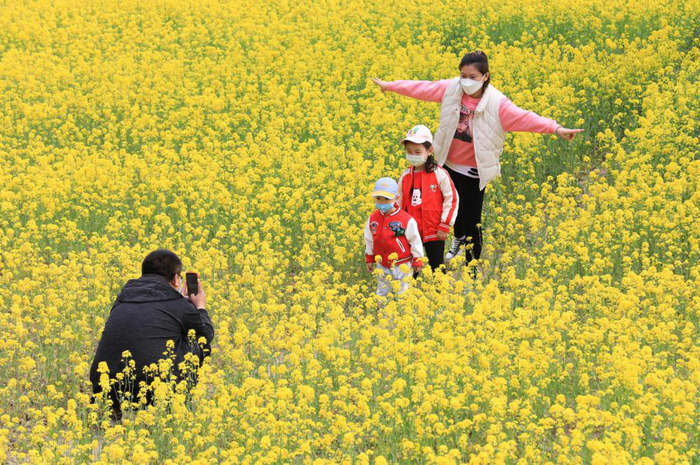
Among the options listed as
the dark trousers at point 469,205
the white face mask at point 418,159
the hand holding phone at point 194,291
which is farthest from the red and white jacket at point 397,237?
the hand holding phone at point 194,291

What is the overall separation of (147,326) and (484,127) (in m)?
3.88

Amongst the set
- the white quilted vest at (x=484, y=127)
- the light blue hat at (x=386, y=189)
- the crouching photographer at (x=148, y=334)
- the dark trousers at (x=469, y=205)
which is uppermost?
the white quilted vest at (x=484, y=127)

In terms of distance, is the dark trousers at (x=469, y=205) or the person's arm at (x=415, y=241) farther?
the dark trousers at (x=469, y=205)

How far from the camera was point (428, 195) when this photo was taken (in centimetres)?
802

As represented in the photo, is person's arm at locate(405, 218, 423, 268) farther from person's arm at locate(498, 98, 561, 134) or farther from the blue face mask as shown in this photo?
person's arm at locate(498, 98, 561, 134)

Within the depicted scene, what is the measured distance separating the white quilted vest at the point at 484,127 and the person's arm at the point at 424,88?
195 mm

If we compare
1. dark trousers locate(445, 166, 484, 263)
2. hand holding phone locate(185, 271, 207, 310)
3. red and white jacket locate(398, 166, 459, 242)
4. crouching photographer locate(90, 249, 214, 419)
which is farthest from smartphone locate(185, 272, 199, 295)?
dark trousers locate(445, 166, 484, 263)

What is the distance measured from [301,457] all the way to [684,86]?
863 cm

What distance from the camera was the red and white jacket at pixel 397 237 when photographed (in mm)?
7766

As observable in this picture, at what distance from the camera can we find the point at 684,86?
11820 millimetres

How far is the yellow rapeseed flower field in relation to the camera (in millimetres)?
5723

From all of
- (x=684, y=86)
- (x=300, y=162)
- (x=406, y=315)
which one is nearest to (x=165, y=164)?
(x=300, y=162)

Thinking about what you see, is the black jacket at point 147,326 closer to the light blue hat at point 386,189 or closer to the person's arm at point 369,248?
the person's arm at point 369,248

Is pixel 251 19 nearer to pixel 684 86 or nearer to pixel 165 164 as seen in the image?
pixel 165 164
